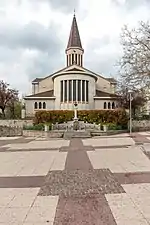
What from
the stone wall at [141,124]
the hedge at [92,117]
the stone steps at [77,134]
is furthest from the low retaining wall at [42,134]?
the stone wall at [141,124]

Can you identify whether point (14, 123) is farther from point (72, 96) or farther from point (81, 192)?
point (81, 192)

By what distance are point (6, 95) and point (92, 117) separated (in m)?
21.0

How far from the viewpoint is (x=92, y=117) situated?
140ft

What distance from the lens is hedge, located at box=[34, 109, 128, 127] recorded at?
40375 mm

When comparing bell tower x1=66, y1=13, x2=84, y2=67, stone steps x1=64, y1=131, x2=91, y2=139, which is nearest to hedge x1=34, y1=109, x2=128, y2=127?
stone steps x1=64, y1=131, x2=91, y2=139

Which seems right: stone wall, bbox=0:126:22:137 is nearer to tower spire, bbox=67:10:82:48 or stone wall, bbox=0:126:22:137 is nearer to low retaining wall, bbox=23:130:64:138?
low retaining wall, bbox=23:130:64:138

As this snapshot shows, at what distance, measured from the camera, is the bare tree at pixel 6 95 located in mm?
56213

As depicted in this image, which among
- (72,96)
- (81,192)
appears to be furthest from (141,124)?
(81,192)

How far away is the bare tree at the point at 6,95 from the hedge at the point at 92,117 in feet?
56.9

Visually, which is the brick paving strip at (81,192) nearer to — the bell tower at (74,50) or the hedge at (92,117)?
the hedge at (92,117)

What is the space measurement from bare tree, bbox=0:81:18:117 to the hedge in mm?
17352

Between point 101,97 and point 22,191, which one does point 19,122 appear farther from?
point 22,191

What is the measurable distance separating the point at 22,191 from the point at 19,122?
128ft

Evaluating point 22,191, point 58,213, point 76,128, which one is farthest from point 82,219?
point 76,128
